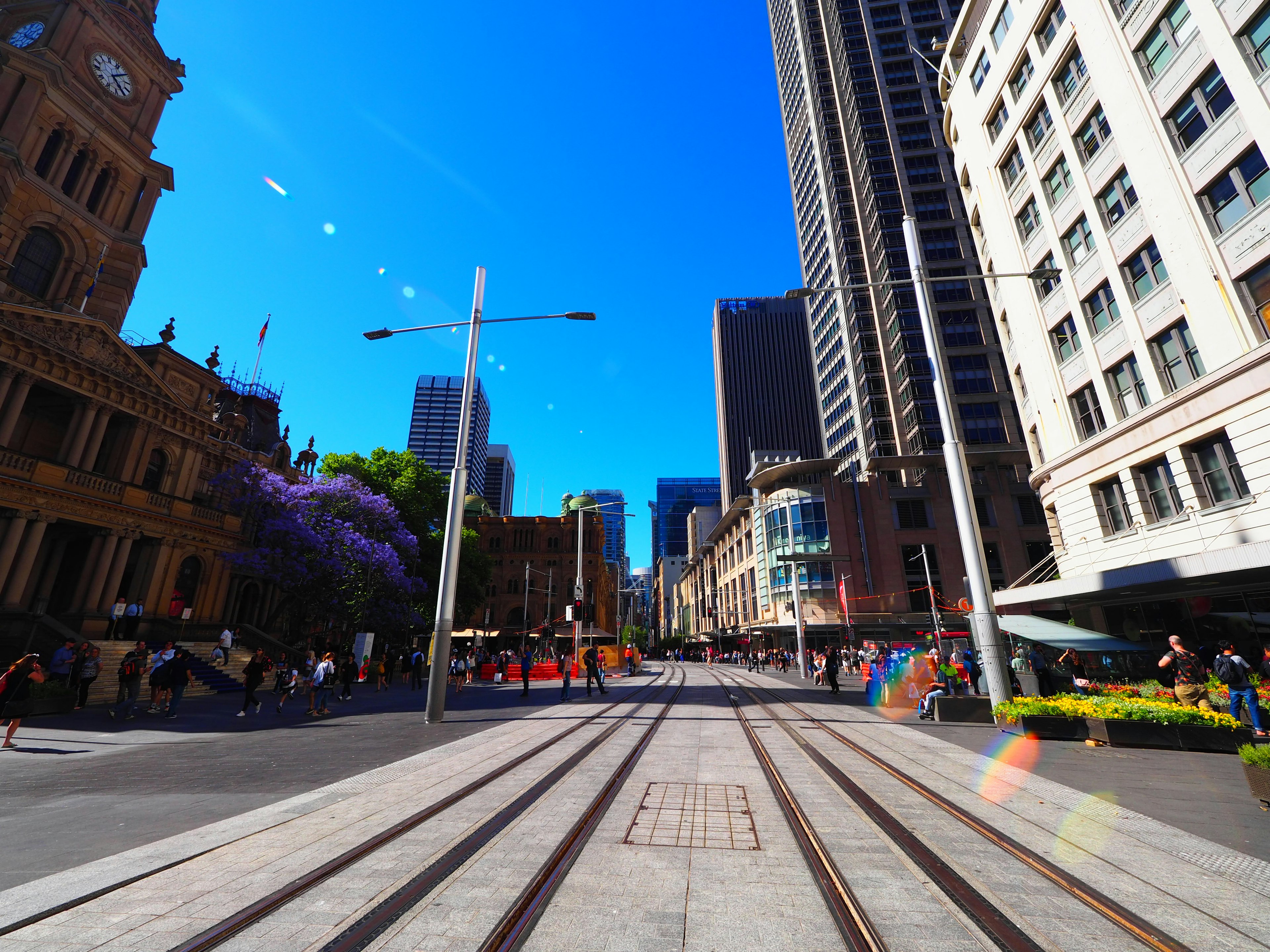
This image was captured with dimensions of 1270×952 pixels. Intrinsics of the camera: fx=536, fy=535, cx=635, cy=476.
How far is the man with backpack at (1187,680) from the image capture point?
465 inches

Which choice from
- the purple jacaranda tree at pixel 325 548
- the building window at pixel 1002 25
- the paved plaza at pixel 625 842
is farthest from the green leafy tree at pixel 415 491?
the building window at pixel 1002 25

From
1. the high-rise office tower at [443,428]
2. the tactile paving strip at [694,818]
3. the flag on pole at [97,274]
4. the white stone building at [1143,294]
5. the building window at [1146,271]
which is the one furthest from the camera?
the high-rise office tower at [443,428]

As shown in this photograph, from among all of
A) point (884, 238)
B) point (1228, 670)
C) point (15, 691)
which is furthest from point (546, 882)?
point (884, 238)

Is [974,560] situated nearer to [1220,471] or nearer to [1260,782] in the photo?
[1260,782]

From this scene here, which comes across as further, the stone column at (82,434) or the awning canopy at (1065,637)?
the stone column at (82,434)

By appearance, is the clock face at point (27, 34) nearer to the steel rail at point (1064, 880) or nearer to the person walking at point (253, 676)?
the person walking at point (253, 676)

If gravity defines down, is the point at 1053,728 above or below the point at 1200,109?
below

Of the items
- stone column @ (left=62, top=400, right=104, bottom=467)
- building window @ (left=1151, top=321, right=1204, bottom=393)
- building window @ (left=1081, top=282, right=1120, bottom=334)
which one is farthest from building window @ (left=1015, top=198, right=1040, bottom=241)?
stone column @ (left=62, top=400, right=104, bottom=467)

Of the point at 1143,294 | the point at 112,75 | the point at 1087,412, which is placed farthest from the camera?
the point at 112,75

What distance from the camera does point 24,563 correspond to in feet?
69.0

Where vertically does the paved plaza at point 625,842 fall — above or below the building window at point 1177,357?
below

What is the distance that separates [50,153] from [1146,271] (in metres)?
51.0

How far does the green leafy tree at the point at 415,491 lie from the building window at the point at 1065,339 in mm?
37263

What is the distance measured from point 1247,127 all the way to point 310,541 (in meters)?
39.4
